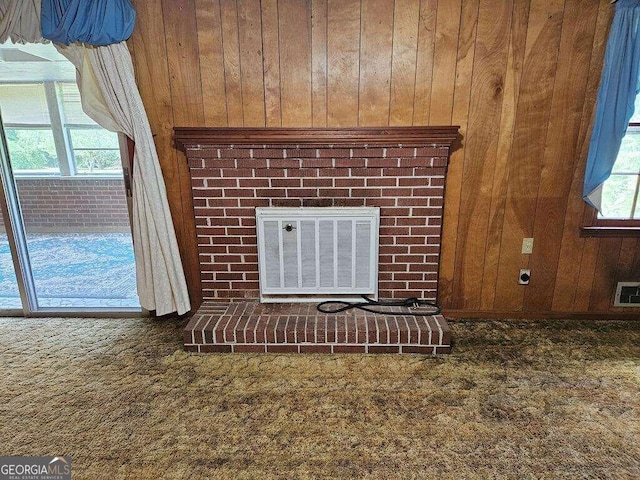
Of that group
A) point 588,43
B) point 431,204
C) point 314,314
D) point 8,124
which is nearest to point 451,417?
point 314,314

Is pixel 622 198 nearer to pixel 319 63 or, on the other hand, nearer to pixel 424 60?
pixel 424 60

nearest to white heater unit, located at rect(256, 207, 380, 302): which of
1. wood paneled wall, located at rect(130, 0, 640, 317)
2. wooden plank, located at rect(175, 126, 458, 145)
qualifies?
wooden plank, located at rect(175, 126, 458, 145)

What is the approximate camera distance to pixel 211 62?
234cm

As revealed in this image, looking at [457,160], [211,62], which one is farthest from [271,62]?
[457,160]

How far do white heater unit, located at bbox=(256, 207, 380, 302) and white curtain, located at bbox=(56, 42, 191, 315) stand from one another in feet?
1.92

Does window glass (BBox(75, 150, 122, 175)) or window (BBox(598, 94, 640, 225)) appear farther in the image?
window glass (BBox(75, 150, 122, 175))

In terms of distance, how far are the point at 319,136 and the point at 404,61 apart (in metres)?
0.67

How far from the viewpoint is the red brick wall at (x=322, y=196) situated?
243 cm

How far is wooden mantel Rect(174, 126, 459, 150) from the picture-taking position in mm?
2354

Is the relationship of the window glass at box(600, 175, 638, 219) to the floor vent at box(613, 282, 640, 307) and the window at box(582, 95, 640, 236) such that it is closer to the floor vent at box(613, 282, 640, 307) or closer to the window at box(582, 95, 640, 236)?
the window at box(582, 95, 640, 236)

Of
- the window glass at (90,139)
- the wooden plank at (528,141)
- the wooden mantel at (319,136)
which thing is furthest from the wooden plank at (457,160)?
the window glass at (90,139)

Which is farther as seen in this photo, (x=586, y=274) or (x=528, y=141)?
(x=586, y=274)

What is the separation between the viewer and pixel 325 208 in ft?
8.09

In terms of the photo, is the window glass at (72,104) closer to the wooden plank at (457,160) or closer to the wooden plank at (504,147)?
the wooden plank at (457,160)
